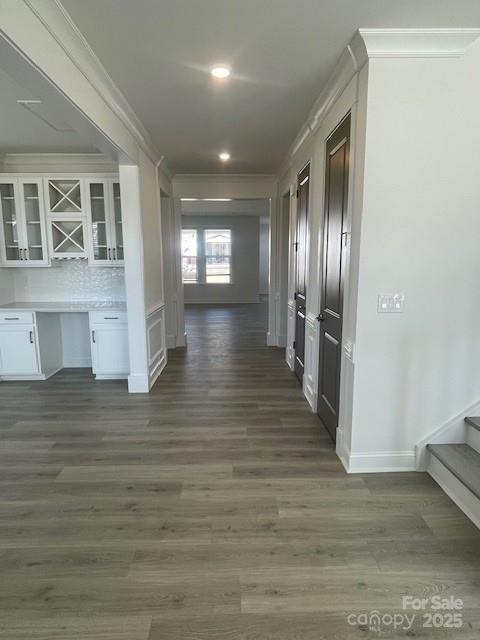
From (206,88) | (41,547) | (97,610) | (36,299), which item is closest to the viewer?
(97,610)

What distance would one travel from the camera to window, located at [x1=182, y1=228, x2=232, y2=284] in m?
11.5

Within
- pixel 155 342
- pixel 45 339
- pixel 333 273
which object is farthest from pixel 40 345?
pixel 333 273

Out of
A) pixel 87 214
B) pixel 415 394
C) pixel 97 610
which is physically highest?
pixel 87 214

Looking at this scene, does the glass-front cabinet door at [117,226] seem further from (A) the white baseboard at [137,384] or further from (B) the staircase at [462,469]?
(B) the staircase at [462,469]

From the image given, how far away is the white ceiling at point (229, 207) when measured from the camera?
907 centimetres

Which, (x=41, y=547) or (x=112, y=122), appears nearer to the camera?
(x=41, y=547)

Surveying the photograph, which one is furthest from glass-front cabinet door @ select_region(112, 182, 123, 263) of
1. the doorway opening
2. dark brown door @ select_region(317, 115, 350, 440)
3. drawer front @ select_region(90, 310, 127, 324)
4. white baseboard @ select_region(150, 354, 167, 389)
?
the doorway opening

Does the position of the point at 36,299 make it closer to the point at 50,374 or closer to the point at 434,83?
the point at 50,374

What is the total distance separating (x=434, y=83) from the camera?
216 centimetres

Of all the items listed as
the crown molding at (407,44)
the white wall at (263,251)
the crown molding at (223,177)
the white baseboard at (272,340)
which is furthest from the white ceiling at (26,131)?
the white wall at (263,251)

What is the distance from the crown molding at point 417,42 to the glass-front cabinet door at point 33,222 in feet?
12.7

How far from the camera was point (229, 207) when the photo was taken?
962cm

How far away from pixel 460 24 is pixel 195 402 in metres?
3.49

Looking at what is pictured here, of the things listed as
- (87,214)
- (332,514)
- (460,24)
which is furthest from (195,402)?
(460,24)
